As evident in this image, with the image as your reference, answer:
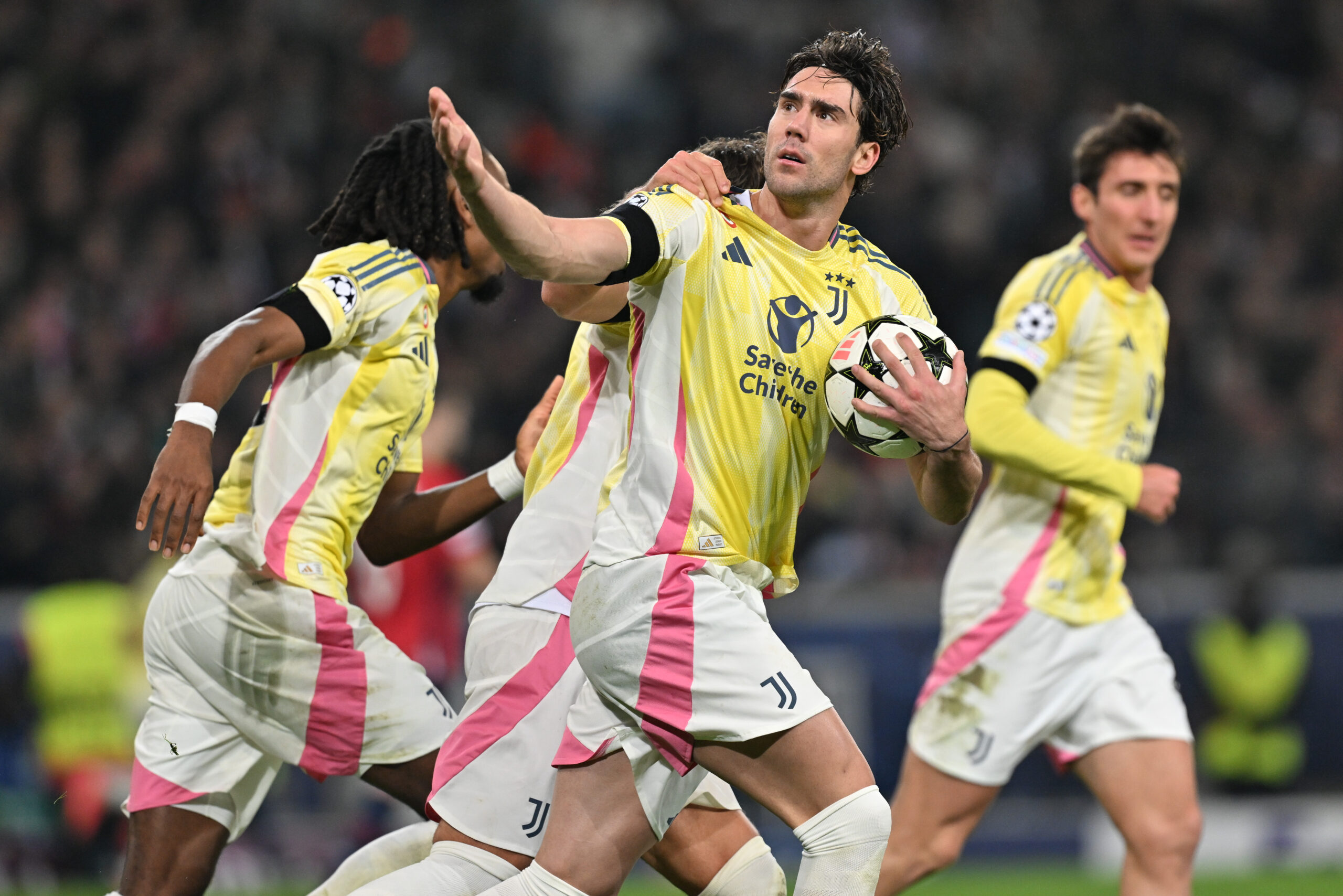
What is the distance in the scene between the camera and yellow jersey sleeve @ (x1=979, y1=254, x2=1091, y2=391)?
19.7ft

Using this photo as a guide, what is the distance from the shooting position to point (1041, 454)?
5.84 metres

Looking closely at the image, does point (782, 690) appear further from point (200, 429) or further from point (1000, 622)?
point (1000, 622)

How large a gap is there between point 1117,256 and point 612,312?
9.03 ft

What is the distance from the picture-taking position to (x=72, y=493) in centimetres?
1160

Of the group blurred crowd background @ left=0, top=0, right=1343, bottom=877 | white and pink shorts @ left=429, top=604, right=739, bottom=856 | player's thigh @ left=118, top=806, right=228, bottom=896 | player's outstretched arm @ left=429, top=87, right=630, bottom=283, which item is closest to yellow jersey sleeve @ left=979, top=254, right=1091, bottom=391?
white and pink shorts @ left=429, top=604, right=739, bottom=856

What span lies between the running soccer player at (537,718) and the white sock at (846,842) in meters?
0.81

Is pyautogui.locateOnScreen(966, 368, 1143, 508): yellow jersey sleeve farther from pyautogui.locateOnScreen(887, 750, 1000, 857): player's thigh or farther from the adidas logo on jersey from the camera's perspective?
the adidas logo on jersey

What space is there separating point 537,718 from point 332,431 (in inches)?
44.4

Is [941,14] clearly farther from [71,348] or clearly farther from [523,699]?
[523,699]

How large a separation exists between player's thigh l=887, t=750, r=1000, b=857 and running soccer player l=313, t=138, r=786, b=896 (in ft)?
4.06

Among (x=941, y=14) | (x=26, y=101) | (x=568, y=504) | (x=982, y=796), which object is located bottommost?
(x=982, y=796)

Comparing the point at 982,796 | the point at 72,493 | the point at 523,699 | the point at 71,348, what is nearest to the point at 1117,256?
the point at 982,796

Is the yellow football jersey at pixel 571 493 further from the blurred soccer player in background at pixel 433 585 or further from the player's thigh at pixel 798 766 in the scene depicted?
the blurred soccer player in background at pixel 433 585

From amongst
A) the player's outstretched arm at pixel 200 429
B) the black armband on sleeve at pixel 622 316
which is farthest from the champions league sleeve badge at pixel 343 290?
the black armband on sleeve at pixel 622 316
